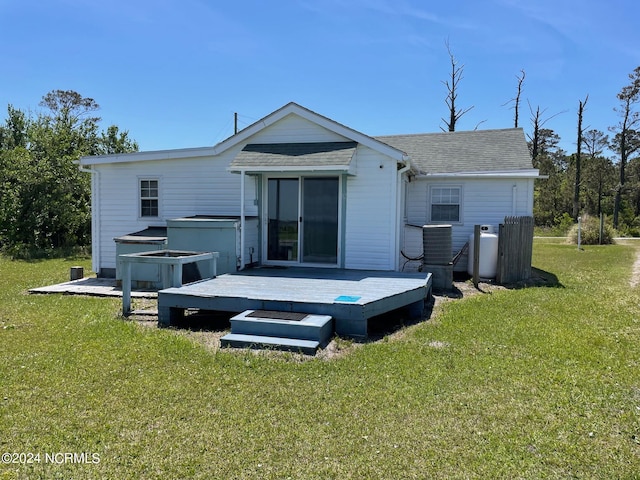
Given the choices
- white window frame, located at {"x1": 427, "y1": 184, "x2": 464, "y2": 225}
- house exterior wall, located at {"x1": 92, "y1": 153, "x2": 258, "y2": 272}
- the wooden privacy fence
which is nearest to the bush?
white window frame, located at {"x1": 427, "y1": 184, "x2": 464, "y2": 225}

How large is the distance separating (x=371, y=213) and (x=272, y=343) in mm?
4574

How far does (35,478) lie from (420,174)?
10.3 metres

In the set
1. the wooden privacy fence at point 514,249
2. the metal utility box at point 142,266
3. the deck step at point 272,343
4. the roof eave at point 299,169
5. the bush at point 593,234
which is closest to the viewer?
the deck step at point 272,343

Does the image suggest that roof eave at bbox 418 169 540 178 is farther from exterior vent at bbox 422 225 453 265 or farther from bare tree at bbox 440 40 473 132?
bare tree at bbox 440 40 473 132

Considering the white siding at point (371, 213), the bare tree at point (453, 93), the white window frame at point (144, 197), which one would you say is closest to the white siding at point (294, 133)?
the white siding at point (371, 213)

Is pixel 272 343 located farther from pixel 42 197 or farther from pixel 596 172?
pixel 596 172

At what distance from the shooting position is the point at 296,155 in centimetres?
905

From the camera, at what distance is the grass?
2.80 meters

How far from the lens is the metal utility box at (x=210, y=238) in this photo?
8.77m

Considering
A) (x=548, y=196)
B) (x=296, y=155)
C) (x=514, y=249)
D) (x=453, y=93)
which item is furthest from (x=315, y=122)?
Answer: (x=548, y=196)

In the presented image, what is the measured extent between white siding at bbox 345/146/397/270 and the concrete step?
11.9ft

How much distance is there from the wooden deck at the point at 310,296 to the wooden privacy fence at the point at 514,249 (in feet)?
9.92

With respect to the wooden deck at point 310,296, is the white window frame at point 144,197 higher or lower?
higher

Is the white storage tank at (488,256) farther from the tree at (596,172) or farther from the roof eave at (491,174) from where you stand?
the tree at (596,172)
